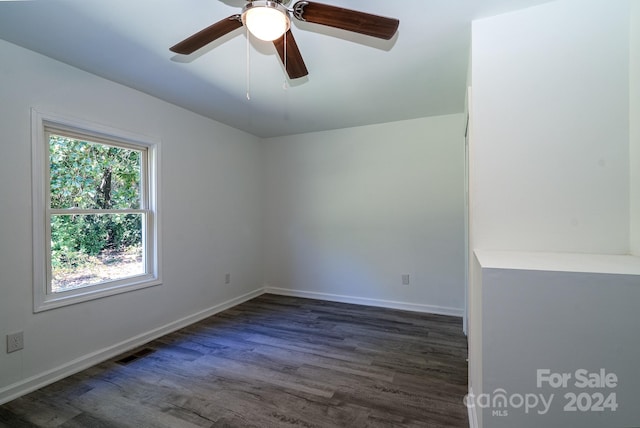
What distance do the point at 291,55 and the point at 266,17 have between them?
376mm

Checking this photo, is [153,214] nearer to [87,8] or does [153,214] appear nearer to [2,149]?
[2,149]

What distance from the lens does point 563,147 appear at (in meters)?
1.54

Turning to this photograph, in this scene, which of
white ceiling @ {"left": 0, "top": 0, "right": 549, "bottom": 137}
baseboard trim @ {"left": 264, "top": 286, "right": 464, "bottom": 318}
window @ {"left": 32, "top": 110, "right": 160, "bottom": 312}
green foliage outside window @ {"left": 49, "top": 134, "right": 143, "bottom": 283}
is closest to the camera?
white ceiling @ {"left": 0, "top": 0, "right": 549, "bottom": 137}

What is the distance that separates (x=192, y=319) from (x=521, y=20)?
396cm

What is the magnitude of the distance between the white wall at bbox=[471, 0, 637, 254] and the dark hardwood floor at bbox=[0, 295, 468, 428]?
3.99 ft

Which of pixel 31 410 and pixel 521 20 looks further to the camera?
pixel 31 410

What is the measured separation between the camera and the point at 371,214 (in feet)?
12.7

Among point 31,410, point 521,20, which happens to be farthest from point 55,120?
point 521,20

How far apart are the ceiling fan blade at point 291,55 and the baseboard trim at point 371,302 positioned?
3067mm

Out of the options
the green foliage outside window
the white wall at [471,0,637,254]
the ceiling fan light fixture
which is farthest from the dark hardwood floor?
the ceiling fan light fixture

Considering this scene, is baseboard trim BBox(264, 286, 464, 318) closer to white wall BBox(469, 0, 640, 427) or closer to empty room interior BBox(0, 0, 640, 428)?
empty room interior BBox(0, 0, 640, 428)

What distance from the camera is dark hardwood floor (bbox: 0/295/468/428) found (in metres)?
1.75

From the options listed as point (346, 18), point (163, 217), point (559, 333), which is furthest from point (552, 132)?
point (163, 217)

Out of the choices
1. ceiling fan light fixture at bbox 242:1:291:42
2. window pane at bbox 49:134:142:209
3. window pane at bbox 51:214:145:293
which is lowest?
window pane at bbox 51:214:145:293
